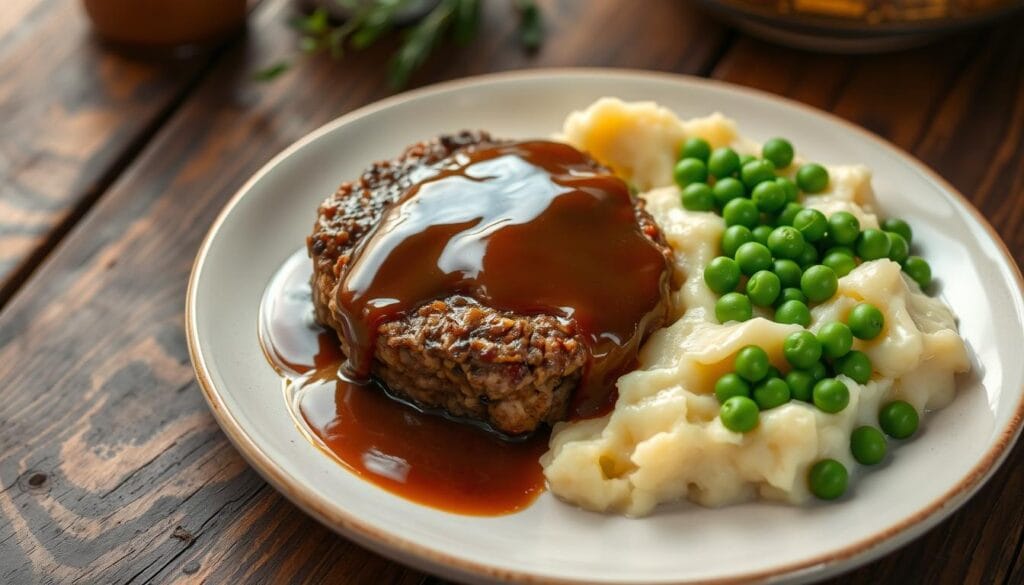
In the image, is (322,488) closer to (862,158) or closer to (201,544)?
(201,544)

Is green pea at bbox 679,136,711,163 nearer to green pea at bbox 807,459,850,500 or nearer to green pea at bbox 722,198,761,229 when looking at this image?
green pea at bbox 722,198,761,229

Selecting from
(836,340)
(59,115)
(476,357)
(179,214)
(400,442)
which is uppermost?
(836,340)

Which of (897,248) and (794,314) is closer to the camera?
(794,314)

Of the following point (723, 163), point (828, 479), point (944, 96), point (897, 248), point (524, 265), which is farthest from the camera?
point (944, 96)

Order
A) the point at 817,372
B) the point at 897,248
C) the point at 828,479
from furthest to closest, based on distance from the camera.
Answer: the point at 897,248 < the point at 817,372 < the point at 828,479

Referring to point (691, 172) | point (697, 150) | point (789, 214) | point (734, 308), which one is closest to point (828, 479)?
point (734, 308)

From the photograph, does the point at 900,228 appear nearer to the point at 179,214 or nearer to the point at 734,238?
the point at 734,238

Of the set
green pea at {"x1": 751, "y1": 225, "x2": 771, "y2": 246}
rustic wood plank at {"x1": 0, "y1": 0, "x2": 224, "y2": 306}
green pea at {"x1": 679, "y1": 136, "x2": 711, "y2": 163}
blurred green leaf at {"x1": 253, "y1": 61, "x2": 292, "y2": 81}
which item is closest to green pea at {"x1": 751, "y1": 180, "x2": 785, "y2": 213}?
green pea at {"x1": 751, "y1": 225, "x2": 771, "y2": 246}
